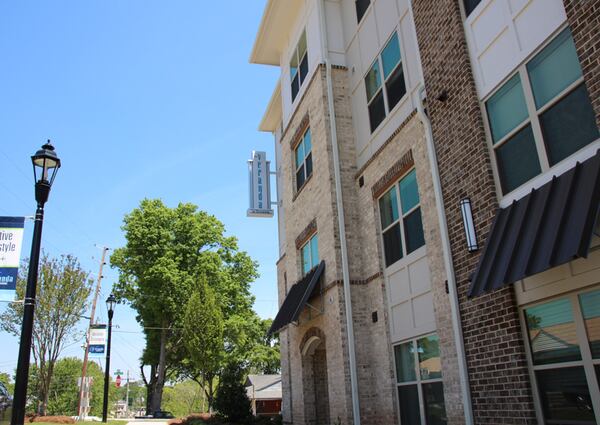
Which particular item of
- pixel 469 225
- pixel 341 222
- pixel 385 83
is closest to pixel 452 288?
pixel 469 225

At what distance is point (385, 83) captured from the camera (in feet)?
40.2

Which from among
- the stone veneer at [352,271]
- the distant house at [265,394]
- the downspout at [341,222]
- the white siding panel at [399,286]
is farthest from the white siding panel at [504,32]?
the distant house at [265,394]

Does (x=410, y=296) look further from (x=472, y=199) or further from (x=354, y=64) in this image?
(x=354, y=64)

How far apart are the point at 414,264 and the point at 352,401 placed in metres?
3.40

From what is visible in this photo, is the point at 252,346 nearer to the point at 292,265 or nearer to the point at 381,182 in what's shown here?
the point at 292,265

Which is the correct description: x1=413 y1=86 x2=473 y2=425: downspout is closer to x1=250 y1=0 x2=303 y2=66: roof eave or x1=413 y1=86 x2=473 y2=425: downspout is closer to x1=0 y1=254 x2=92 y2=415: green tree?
x1=250 y1=0 x2=303 y2=66: roof eave

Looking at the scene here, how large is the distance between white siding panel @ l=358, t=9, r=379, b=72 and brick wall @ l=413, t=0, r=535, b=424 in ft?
11.0

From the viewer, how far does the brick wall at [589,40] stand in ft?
18.8

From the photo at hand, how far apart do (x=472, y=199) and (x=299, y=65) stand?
1041 centimetres

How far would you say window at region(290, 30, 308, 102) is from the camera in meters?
16.5

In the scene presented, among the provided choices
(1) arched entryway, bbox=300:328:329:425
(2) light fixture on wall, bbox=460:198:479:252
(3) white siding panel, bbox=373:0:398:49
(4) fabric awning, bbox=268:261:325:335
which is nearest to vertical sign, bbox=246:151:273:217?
(4) fabric awning, bbox=268:261:325:335

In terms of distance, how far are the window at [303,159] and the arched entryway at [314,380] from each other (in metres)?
4.71

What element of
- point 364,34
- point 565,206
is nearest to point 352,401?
point 565,206

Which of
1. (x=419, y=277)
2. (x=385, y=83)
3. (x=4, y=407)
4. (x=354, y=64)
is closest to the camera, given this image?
(x=419, y=277)
